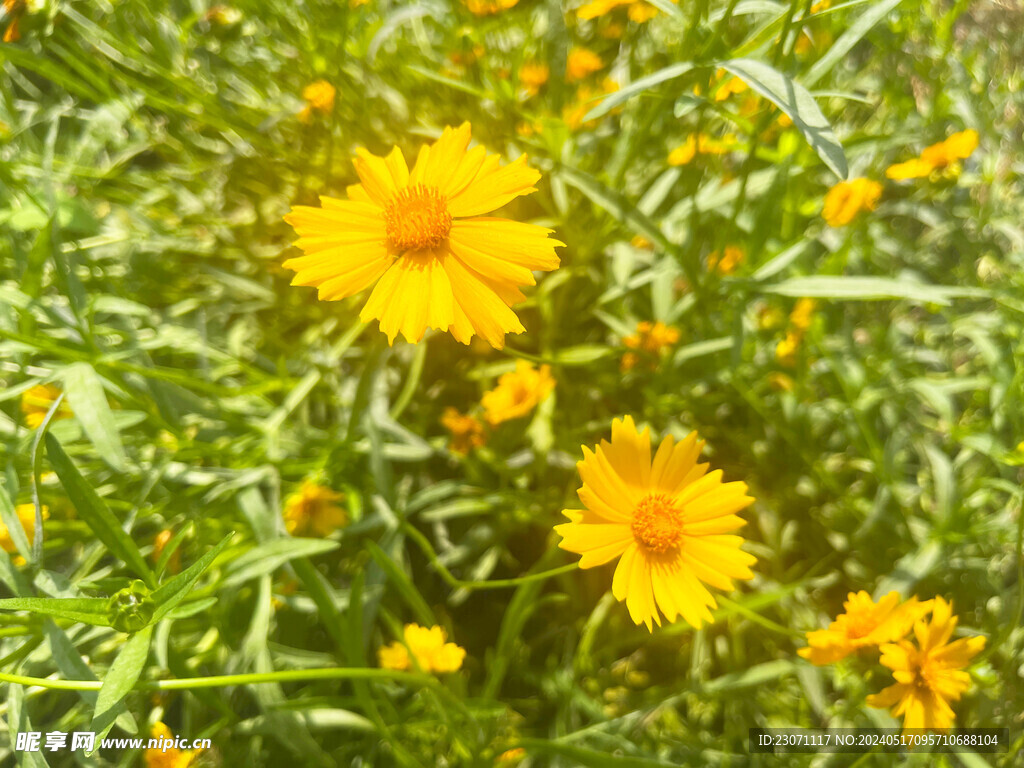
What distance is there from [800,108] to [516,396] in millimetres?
560

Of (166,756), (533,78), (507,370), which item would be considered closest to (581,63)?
(533,78)

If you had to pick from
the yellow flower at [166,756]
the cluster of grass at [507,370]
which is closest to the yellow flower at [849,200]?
the cluster of grass at [507,370]

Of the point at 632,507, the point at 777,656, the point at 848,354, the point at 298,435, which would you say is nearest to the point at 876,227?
the point at 848,354

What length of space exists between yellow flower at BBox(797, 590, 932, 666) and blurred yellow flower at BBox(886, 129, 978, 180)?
66 centimetres

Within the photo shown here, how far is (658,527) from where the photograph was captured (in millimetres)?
673

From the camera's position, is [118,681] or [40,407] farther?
[40,407]

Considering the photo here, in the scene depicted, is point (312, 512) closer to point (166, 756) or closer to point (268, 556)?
point (268, 556)

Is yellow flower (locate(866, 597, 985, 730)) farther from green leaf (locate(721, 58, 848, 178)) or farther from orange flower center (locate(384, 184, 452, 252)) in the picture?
orange flower center (locate(384, 184, 452, 252))

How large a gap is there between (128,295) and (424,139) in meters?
0.63

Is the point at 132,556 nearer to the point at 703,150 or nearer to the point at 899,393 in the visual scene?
the point at 703,150

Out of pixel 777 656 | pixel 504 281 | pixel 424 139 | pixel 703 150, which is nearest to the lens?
pixel 504 281

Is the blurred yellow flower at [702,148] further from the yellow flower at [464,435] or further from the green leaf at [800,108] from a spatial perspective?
the yellow flower at [464,435]

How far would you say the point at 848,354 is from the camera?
44.6 inches

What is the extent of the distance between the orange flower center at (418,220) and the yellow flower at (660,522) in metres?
0.27
